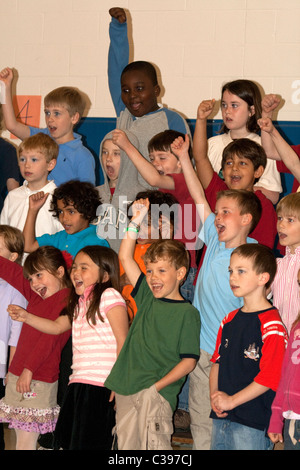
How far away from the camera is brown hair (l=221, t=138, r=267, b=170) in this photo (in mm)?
3562

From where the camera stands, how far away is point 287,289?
10.1ft

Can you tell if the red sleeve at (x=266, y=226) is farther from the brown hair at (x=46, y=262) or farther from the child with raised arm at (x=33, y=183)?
the child with raised arm at (x=33, y=183)

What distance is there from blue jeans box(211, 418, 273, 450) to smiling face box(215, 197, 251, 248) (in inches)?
34.2

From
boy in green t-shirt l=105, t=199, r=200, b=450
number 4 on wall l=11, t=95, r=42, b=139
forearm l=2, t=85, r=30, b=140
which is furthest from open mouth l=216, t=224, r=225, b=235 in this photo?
number 4 on wall l=11, t=95, r=42, b=139

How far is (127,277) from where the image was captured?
3.37 meters

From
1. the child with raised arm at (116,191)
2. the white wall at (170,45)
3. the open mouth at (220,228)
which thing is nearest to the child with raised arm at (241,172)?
the open mouth at (220,228)

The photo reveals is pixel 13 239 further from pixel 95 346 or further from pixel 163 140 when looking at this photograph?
pixel 163 140

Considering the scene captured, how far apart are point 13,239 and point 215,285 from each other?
1.20m

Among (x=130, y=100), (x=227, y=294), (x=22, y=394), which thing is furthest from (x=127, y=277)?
(x=130, y=100)

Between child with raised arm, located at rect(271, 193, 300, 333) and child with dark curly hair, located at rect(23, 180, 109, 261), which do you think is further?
child with dark curly hair, located at rect(23, 180, 109, 261)

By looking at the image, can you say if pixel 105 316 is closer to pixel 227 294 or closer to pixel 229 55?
pixel 227 294

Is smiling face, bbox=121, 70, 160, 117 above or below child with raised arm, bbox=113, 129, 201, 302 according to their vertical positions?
above

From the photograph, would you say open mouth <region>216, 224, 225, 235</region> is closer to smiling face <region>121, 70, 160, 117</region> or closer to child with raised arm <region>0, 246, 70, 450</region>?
child with raised arm <region>0, 246, 70, 450</region>

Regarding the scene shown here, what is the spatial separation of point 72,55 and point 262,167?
2.99m
